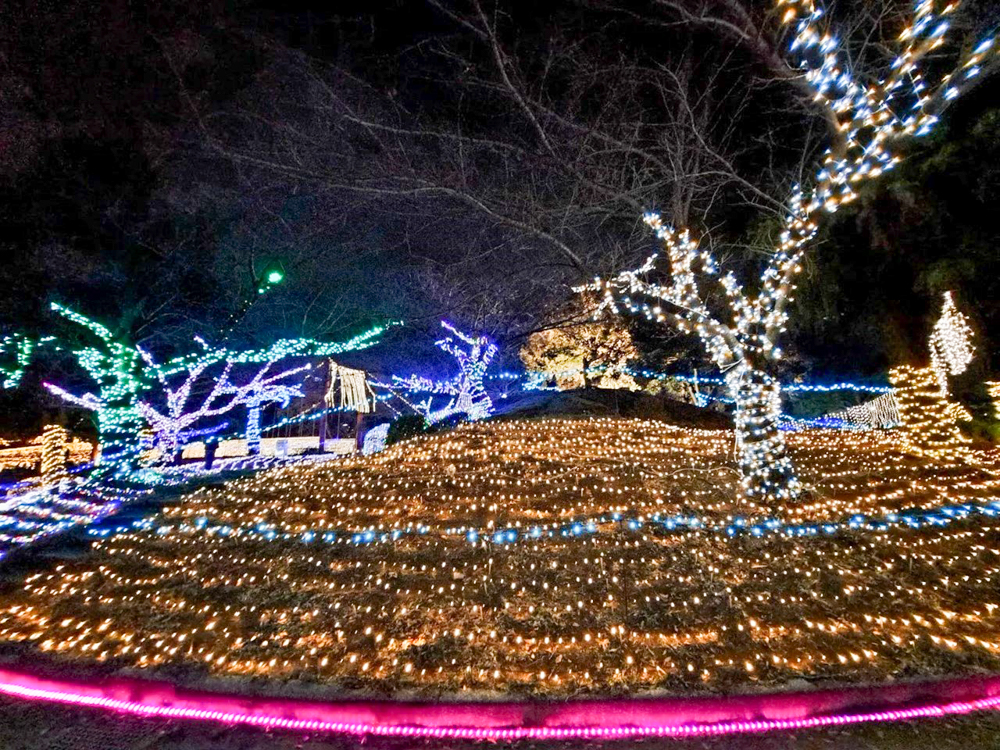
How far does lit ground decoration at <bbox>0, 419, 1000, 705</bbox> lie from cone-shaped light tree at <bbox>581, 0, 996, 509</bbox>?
73cm

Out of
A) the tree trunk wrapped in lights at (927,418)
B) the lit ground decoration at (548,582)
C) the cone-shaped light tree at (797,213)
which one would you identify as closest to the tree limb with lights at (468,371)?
the lit ground decoration at (548,582)

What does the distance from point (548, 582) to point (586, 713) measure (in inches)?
64.8

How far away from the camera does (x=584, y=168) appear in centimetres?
777

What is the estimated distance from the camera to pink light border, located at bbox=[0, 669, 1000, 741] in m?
3.17

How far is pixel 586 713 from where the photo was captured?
3381 mm

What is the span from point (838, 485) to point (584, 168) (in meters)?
5.43

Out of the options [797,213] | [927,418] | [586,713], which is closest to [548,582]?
[586,713]

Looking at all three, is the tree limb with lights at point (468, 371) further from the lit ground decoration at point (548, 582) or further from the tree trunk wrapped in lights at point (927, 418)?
the tree trunk wrapped in lights at point (927, 418)

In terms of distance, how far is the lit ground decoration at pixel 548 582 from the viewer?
3939 mm

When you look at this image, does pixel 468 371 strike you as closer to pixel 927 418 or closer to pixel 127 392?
pixel 127 392

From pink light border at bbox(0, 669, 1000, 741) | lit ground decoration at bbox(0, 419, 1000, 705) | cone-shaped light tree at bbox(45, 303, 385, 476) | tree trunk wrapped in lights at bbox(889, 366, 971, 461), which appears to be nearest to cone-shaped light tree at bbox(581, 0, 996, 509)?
lit ground decoration at bbox(0, 419, 1000, 705)

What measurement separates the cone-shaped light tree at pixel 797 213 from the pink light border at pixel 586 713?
114 inches

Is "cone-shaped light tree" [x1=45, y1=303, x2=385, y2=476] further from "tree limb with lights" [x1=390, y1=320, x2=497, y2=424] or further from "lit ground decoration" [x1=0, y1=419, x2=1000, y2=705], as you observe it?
"lit ground decoration" [x1=0, y1=419, x2=1000, y2=705]

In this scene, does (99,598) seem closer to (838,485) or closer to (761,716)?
(761,716)
